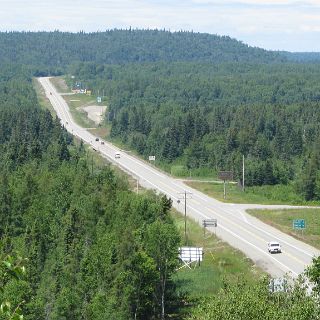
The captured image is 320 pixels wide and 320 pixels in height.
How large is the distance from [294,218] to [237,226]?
8204 millimetres

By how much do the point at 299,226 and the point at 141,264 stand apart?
30.6 m

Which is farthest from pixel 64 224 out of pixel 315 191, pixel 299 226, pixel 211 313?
pixel 315 191

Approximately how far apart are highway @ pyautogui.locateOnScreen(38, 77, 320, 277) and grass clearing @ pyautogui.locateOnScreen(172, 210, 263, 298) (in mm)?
1064

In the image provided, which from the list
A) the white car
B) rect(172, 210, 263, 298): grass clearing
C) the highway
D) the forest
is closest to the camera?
the forest

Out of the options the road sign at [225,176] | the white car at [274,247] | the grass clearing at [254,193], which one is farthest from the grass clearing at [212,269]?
the road sign at [225,176]

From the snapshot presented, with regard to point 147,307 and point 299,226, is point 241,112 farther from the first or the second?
point 147,307

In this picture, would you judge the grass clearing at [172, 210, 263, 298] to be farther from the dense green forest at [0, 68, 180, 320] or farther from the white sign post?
the dense green forest at [0, 68, 180, 320]

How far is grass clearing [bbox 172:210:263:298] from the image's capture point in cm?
5841

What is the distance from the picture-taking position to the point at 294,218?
8469 cm

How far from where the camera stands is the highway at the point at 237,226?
6506 centimetres

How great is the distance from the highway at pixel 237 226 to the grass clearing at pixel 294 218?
103cm

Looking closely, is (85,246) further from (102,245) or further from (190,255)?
(190,255)

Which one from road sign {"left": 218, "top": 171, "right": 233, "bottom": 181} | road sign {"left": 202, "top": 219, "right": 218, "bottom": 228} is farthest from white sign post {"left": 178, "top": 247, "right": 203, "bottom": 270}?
road sign {"left": 218, "top": 171, "right": 233, "bottom": 181}

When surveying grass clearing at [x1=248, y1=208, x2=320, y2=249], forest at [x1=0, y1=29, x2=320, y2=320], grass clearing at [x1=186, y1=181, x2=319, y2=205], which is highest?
forest at [x1=0, y1=29, x2=320, y2=320]
